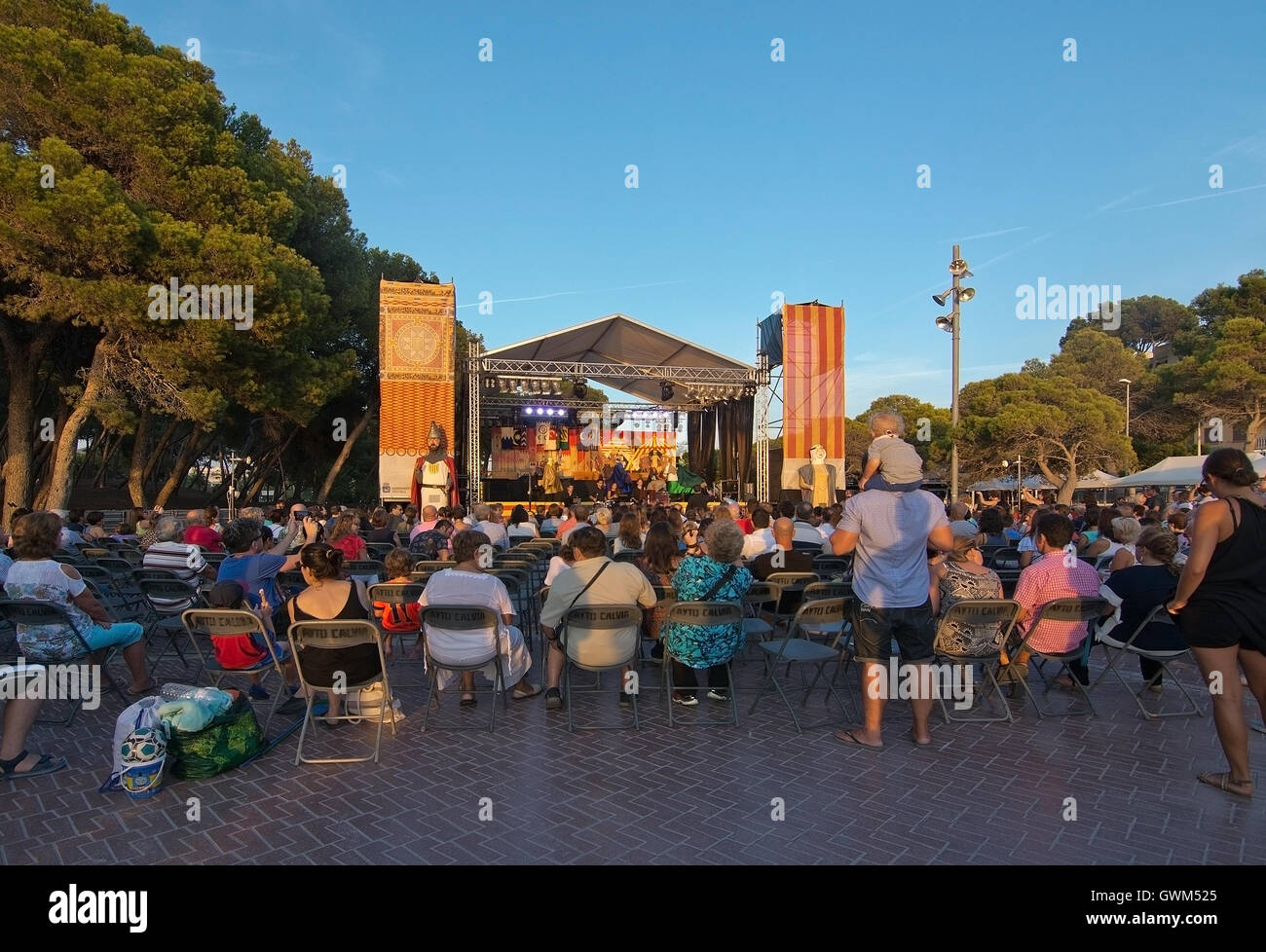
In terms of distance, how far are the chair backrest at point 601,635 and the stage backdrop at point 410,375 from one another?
14.2 m

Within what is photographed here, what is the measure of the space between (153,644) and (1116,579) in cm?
816

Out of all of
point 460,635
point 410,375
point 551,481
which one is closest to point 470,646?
point 460,635

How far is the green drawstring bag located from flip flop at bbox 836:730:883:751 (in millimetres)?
3295

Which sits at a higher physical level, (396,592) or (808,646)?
(396,592)

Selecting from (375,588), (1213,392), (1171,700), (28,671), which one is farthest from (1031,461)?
(28,671)

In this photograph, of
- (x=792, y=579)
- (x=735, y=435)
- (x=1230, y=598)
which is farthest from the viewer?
(x=735, y=435)

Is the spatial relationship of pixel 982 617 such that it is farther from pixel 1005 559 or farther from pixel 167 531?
pixel 167 531

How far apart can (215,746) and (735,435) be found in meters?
17.6

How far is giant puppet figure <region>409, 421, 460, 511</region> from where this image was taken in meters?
16.3

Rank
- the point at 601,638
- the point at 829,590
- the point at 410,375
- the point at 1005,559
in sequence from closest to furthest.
A: the point at 601,638 < the point at 829,590 < the point at 1005,559 < the point at 410,375

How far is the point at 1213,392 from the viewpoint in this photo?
2428 cm

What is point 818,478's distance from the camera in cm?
1755

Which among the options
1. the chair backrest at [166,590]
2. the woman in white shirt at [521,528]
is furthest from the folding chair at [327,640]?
the woman in white shirt at [521,528]
